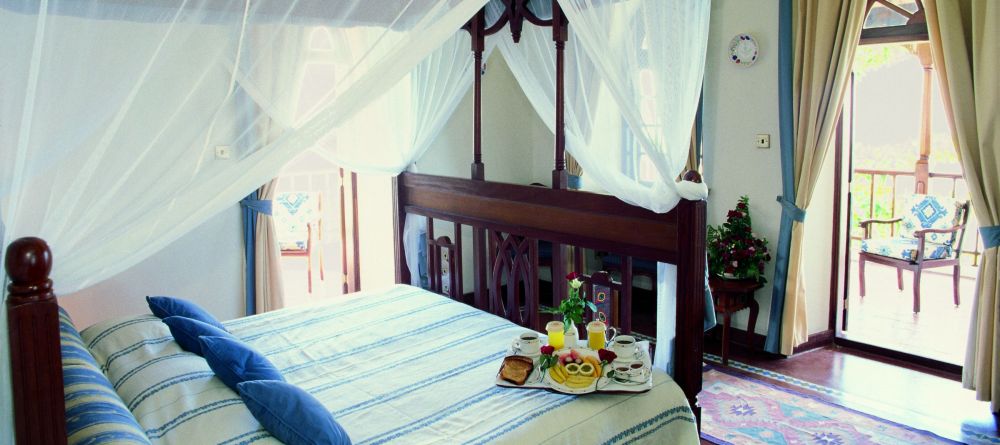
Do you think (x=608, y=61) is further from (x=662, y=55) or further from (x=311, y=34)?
(x=311, y=34)

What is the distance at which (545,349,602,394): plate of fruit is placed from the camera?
8.24 feet

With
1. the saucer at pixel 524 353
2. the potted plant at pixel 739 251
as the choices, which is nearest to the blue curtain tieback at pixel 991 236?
the potted plant at pixel 739 251

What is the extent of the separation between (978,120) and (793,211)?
1.07m

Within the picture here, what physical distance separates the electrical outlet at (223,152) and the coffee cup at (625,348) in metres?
1.44

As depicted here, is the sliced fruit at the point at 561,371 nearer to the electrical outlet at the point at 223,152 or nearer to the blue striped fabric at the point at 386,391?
the blue striped fabric at the point at 386,391

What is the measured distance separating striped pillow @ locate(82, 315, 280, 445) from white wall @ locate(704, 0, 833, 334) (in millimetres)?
3411

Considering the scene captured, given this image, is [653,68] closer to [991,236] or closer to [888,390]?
[991,236]

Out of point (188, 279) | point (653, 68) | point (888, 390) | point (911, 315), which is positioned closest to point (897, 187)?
point (911, 315)

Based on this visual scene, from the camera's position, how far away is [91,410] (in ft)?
6.08

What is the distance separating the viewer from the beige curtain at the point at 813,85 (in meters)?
4.16

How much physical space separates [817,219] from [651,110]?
214 centimetres

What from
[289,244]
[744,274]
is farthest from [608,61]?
[289,244]

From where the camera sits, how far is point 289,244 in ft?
18.0

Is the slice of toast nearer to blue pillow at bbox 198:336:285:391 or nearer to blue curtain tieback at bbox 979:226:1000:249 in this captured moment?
blue pillow at bbox 198:336:285:391
